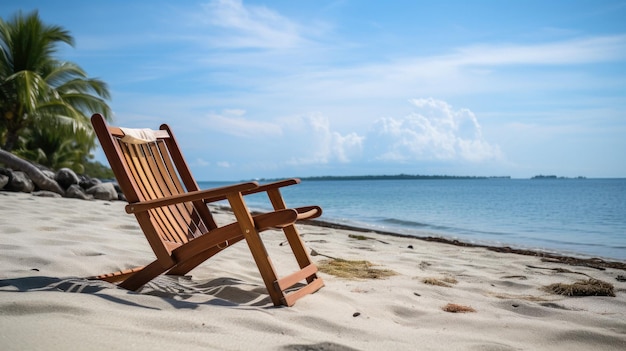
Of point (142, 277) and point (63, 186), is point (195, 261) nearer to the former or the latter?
point (142, 277)

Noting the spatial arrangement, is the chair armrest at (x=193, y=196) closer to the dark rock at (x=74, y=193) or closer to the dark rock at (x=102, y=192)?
the dark rock at (x=74, y=193)

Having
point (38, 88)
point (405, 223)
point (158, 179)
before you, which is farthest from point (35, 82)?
point (158, 179)

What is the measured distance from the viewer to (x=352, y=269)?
4.26 metres

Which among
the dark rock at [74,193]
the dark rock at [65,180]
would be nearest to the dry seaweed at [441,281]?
the dark rock at [74,193]

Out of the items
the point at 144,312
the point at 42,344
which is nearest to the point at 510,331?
the point at 144,312

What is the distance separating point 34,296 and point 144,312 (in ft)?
1.64

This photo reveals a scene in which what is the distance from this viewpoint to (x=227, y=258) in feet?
14.7

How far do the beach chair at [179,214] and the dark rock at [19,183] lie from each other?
25.9 ft

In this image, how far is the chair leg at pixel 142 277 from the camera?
9.41 ft

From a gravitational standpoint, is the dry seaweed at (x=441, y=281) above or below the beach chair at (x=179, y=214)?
below

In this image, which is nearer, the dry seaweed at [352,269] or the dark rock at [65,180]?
the dry seaweed at [352,269]

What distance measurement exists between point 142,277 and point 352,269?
1.88 meters

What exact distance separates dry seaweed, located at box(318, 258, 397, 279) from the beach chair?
601 mm

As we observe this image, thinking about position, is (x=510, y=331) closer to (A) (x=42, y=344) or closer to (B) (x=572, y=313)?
(B) (x=572, y=313)
